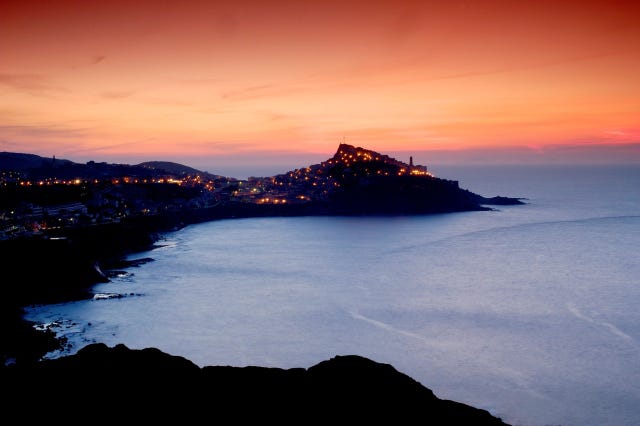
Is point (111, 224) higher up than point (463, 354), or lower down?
higher up

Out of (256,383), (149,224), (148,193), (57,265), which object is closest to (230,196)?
(148,193)

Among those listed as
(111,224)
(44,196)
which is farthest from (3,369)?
(44,196)

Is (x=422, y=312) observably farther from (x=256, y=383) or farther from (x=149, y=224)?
(x=149, y=224)

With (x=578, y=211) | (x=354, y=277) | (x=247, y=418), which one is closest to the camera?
(x=247, y=418)

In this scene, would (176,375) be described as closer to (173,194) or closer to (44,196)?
(44,196)

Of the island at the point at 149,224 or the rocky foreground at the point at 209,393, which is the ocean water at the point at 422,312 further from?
the rocky foreground at the point at 209,393

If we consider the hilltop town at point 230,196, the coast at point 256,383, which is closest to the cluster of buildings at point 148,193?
the hilltop town at point 230,196

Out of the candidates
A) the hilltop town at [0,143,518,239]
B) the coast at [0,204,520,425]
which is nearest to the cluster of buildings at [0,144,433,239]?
the hilltop town at [0,143,518,239]
